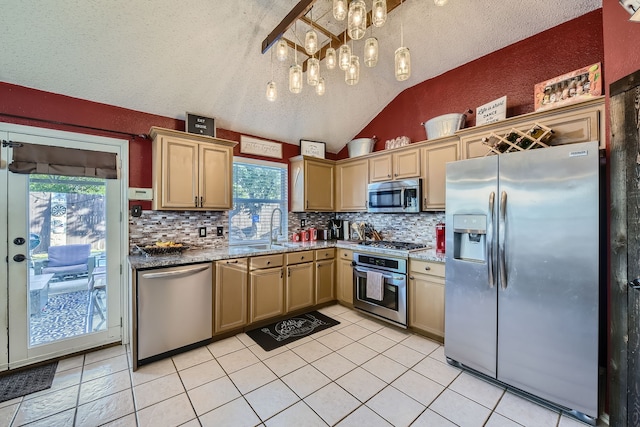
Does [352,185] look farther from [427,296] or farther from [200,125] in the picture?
[200,125]

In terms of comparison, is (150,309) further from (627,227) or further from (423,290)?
(627,227)

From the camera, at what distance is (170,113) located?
3.03m

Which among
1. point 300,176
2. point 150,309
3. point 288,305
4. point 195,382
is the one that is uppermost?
point 300,176

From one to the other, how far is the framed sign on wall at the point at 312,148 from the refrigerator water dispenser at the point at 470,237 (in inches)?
97.7

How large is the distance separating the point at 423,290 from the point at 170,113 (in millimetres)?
3449

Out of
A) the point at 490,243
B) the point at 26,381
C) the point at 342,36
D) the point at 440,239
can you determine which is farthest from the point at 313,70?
the point at 26,381

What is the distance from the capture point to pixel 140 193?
2.86m

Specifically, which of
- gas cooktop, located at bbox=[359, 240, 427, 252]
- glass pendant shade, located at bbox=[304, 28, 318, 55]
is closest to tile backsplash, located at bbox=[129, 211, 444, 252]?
gas cooktop, located at bbox=[359, 240, 427, 252]

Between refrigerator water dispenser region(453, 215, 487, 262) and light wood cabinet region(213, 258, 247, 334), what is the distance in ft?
7.10

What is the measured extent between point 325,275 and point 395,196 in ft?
4.71

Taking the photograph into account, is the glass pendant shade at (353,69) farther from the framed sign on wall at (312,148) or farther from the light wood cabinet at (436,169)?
the framed sign on wall at (312,148)

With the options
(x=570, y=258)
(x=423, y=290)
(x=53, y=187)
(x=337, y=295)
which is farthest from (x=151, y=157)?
(x=570, y=258)

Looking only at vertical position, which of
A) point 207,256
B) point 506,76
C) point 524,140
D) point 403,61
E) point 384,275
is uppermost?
point 506,76

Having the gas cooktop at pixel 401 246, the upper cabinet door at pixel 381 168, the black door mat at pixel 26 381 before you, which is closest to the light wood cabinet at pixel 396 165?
the upper cabinet door at pixel 381 168
